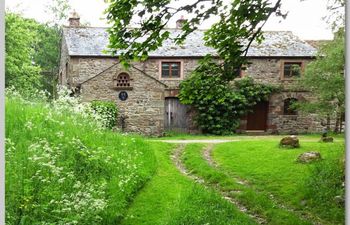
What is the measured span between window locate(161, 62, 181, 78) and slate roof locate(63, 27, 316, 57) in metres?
0.06

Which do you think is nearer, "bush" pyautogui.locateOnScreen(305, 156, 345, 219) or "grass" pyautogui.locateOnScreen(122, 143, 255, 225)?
"grass" pyautogui.locateOnScreen(122, 143, 255, 225)

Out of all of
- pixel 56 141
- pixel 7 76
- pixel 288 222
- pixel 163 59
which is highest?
pixel 163 59

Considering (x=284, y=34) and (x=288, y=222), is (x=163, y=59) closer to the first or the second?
(x=284, y=34)

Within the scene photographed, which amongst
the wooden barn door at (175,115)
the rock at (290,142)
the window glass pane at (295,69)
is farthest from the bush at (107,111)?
the window glass pane at (295,69)

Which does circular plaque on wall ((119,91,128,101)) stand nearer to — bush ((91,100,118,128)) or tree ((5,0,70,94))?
bush ((91,100,118,128))

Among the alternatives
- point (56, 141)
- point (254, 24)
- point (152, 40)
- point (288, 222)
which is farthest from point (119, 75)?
point (288, 222)

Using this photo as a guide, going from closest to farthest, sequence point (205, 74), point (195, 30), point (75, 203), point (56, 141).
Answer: point (75, 203), point (56, 141), point (195, 30), point (205, 74)

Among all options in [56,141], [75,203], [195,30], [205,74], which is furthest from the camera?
[205,74]

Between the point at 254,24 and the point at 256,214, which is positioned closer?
the point at 256,214

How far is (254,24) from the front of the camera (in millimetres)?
2586

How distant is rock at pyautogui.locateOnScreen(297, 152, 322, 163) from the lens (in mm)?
2455

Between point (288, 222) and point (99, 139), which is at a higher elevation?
point (99, 139)

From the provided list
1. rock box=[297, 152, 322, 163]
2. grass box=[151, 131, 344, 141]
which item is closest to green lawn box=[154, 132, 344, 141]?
grass box=[151, 131, 344, 141]

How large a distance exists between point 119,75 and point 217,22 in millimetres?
725
